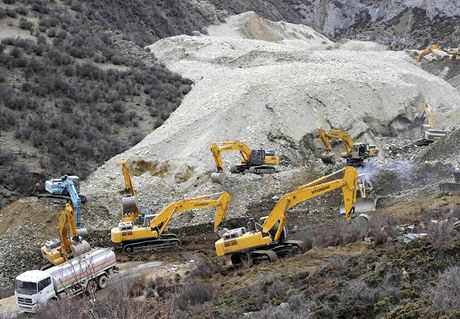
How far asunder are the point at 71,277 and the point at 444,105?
2770 centimetres

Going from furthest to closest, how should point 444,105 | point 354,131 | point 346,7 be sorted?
point 346,7, point 444,105, point 354,131

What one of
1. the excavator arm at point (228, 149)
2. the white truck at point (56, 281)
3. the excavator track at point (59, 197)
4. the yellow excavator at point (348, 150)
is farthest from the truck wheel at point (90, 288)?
the yellow excavator at point (348, 150)

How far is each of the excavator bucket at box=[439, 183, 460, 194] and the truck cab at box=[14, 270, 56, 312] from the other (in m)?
14.3

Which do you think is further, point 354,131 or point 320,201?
point 354,131

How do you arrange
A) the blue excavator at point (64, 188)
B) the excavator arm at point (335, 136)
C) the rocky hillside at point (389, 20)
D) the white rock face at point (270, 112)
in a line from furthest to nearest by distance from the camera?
the rocky hillside at point (389, 20) → the excavator arm at point (335, 136) → the white rock face at point (270, 112) → the blue excavator at point (64, 188)

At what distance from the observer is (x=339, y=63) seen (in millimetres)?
37469

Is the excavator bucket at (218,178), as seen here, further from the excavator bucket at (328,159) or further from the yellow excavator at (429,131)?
the yellow excavator at (429,131)

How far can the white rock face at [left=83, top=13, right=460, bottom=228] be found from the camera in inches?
995

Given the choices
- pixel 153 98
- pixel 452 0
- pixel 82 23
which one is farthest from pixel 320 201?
pixel 452 0

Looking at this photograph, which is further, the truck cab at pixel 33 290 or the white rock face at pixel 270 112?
the white rock face at pixel 270 112

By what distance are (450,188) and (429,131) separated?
34.2ft

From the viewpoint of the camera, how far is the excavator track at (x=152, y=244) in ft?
68.4

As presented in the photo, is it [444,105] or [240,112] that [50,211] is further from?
[444,105]

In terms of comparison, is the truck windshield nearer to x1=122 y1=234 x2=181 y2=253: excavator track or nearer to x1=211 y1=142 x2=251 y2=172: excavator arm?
x1=122 y1=234 x2=181 y2=253: excavator track
